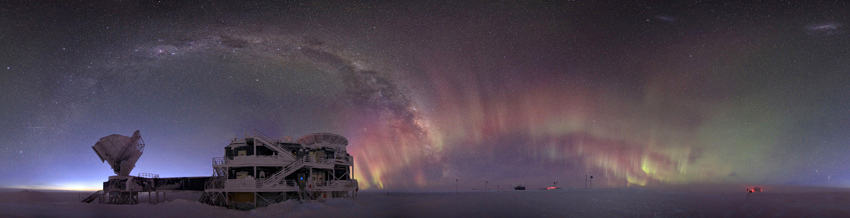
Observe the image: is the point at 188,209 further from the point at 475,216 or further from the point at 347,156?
the point at 475,216

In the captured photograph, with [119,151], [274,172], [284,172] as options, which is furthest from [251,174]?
[119,151]

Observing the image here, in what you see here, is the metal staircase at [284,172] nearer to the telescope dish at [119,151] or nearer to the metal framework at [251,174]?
the metal framework at [251,174]

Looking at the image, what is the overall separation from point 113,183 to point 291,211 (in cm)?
2792

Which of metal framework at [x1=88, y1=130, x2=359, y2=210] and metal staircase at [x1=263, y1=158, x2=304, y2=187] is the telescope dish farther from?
metal staircase at [x1=263, y1=158, x2=304, y2=187]

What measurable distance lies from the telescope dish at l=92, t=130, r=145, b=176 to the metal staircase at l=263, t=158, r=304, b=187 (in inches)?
824

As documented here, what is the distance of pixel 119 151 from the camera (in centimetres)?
5644

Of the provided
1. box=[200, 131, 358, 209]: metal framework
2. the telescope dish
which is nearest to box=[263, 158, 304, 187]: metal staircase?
box=[200, 131, 358, 209]: metal framework

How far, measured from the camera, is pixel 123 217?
42344 millimetres

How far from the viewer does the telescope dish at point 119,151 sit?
56094 mm

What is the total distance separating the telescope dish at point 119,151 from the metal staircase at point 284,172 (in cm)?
2093

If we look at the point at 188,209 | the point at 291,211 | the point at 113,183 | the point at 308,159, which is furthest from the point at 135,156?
the point at 291,211

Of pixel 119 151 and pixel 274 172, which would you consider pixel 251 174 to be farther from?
pixel 119 151

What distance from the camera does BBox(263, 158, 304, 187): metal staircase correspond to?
166 feet

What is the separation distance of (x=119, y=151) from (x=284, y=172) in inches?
926
